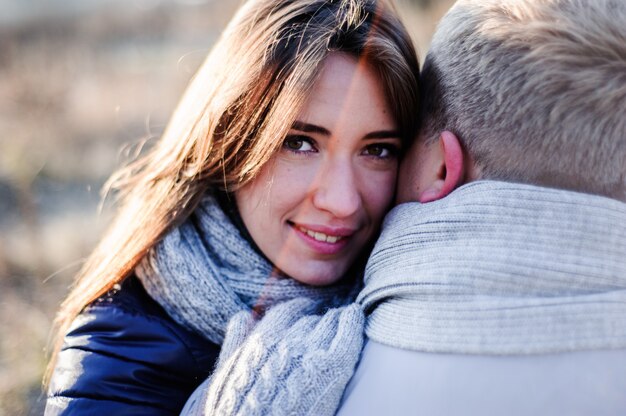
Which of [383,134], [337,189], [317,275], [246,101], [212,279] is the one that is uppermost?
[246,101]

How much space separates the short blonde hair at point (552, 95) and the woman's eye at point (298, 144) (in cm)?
57

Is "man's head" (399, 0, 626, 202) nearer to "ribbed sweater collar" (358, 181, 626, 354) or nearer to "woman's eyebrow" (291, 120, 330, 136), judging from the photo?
"ribbed sweater collar" (358, 181, 626, 354)

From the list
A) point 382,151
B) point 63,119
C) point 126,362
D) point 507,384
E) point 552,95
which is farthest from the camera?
point 63,119

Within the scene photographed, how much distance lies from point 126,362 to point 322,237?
2.56 feet

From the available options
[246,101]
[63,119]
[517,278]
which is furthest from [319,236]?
[63,119]

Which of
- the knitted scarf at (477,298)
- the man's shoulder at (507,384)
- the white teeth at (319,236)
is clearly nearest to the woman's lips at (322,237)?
the white teeth at (319,236)

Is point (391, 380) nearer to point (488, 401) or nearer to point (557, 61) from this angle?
point (488, 401)

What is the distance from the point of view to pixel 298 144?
2150 mm

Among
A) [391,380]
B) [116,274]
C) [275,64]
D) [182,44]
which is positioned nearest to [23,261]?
[116,274]

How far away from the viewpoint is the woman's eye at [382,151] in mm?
2213

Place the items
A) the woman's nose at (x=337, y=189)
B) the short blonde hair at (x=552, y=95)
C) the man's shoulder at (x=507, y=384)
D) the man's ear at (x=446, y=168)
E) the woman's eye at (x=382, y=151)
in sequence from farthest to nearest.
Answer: the woman's eye at (x=382, y=151), the woman's nose at (x=337, y=189), the man's ear at (x=446, y=168), the short blonde hair at (x=552, y=95), the man's shoulder at (x=507, y=384)

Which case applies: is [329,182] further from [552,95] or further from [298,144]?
[552,95]

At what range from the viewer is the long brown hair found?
6.79 ft

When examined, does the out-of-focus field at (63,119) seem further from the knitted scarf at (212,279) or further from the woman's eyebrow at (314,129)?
the woman's eyebrow at (314,129)
